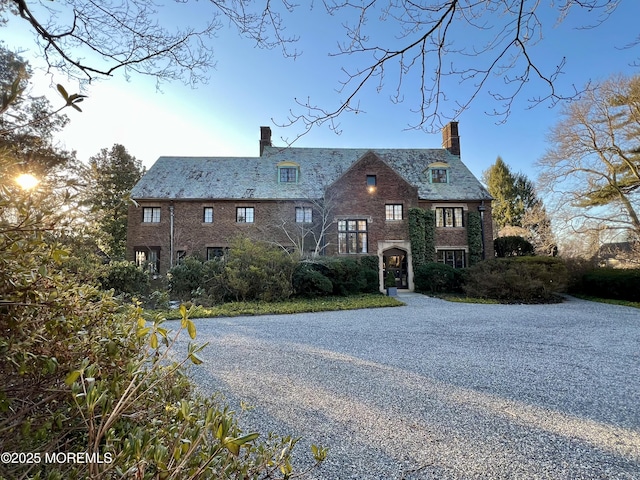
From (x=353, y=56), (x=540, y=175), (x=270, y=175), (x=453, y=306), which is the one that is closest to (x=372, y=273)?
(x=453, y=306)

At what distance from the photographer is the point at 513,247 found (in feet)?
64.0

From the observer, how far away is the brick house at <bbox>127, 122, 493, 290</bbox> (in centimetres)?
1791

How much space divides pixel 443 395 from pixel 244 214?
1653 centimetres

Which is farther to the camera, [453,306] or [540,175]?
[540,175]

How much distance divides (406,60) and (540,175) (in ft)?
59.7

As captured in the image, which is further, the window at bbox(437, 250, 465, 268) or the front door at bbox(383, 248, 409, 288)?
the window at bbox(437, 250, 465, 268)

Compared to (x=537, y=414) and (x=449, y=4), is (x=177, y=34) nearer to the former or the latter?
(x=449, y=4)

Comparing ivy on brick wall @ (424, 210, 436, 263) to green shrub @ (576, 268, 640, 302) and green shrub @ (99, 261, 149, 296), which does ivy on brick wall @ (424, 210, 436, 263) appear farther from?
green shrub @ (99, 261, 149, 296)

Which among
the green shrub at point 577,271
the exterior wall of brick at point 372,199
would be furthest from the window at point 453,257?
the green shrub at point 577,271

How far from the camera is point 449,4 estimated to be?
8.75 ft

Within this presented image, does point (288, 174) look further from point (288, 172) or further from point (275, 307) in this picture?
point (275, 307)

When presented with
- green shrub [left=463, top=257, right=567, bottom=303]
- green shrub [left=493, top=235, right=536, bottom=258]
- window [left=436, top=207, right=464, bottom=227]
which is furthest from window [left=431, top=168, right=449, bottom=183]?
green shrub [left=463, top=257, right=567, bottom=303]

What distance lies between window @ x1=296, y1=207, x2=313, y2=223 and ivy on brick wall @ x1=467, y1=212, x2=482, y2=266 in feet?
29.8

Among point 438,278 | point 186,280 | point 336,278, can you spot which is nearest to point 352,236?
point 336,278
